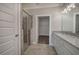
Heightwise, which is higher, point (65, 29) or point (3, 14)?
point (3, 14)

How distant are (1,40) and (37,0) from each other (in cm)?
86

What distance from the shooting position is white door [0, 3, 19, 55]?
1434mm

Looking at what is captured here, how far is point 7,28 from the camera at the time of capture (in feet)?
5.32

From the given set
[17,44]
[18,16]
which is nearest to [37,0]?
[18,16]

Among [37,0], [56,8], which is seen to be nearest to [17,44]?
[37,0]

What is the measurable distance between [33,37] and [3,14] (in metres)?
3.76

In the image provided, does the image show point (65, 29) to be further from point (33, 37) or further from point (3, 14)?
point (3, 14)

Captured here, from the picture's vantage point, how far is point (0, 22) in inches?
53.9

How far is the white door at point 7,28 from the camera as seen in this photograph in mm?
1434

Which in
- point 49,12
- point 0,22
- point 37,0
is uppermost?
point 49,12
